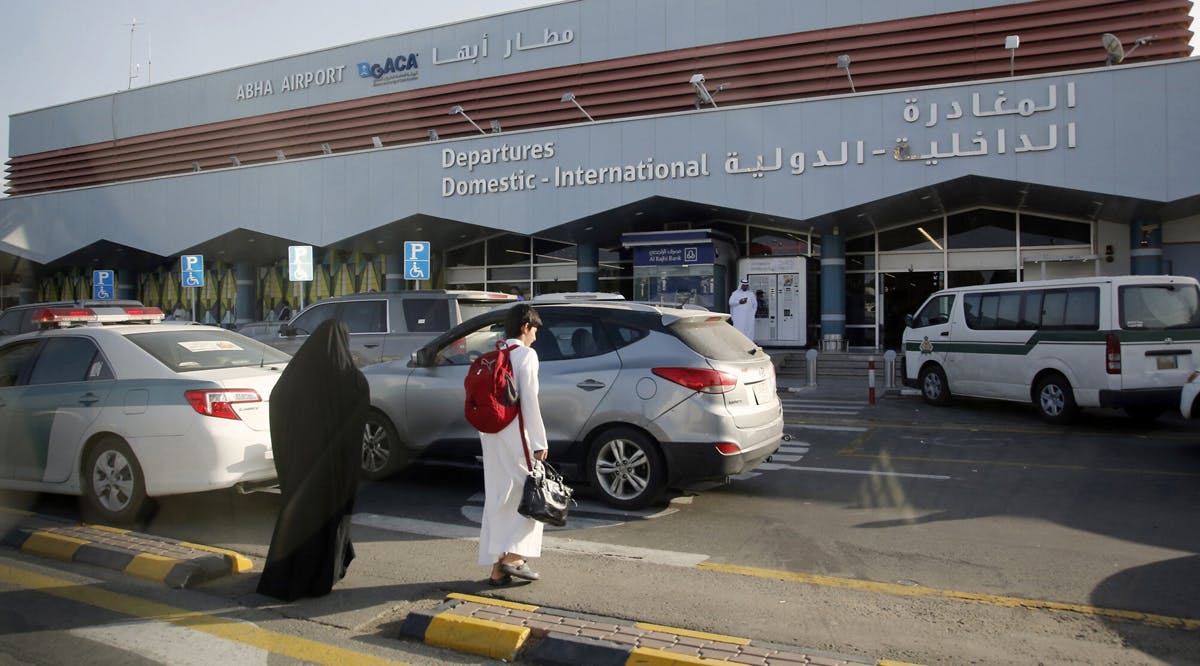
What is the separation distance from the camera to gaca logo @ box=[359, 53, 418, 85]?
100 ft

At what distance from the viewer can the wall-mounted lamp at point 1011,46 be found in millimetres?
20766

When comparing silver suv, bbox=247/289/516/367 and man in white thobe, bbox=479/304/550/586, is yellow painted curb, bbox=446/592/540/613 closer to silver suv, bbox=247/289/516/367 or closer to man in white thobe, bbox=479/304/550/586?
man in white thobe, bbox=479/304/550/586

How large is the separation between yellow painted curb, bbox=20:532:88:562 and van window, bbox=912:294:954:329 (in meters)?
13.4

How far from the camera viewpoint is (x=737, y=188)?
22141mm

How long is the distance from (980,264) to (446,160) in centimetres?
1522

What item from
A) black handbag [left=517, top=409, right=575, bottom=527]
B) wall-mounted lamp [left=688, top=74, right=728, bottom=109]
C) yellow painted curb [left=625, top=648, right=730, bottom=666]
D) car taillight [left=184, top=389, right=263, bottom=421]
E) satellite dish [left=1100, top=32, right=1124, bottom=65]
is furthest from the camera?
wall-mounted lamp [left=688, top=74, right=728, bottom=109]

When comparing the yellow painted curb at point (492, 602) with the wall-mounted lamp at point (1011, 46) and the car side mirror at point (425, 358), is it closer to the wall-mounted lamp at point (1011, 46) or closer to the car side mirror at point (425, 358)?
the car side mirror at point (425, 358)

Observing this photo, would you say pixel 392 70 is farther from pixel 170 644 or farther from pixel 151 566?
pixel 170 644

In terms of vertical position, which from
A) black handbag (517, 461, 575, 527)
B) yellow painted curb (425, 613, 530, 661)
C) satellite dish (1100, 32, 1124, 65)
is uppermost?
satellite dish (1100, 32, 1124, 65)

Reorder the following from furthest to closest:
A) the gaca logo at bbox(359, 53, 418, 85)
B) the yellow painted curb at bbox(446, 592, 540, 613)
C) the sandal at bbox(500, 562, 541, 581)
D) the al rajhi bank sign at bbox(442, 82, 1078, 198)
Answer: the gaca logo at bbox(359, 53, 418, 85), the al rajhi bank sign at bbox(442, 82, 1078, 198), the sandal at bbox(500, 562, 541, 581), the yellow painted curb at bbox(446, 592, 540, 613)

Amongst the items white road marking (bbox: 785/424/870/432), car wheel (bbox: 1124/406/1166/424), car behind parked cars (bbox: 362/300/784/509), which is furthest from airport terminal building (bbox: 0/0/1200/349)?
car behind parked cars (bbox: 362/300/784/509)

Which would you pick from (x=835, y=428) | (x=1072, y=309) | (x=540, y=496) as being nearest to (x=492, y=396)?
(x=540, y=496)

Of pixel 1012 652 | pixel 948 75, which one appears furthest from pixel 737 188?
pixel 1012 652

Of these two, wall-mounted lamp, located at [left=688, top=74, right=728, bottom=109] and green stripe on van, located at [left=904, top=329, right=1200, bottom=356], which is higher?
wall-mounted lamp, located at [left=688, top=74, right=728, bottom=109]
